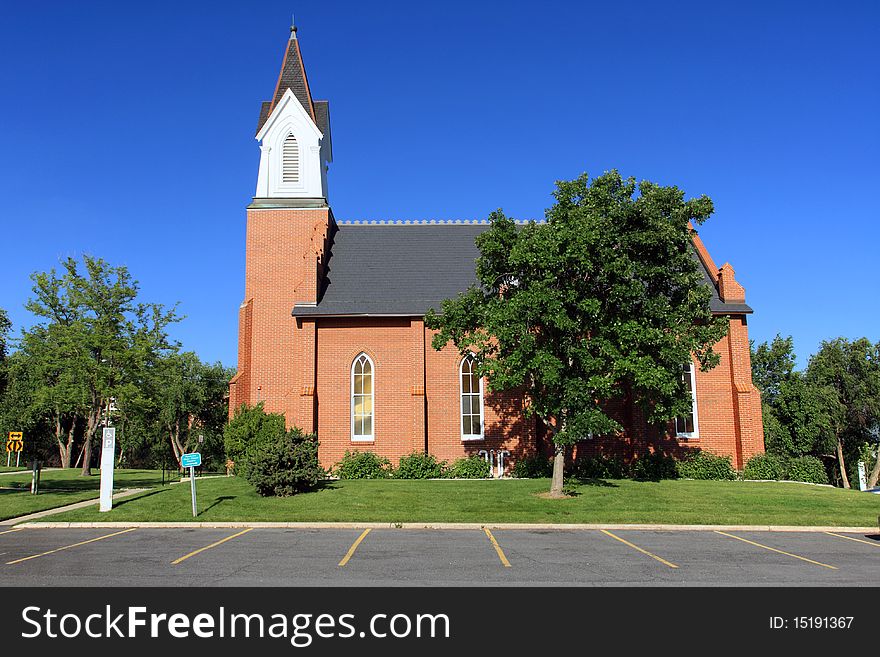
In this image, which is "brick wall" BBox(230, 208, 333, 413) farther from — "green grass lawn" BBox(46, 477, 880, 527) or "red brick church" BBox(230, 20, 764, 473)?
"green grass lawn" BBox(46, 477, 880, 527)

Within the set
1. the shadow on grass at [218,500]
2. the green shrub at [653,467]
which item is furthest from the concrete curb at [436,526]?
the green shrub at [653,467]

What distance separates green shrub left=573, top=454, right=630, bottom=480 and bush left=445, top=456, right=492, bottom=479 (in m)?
3.76

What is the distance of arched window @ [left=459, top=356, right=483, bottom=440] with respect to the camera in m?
28.7

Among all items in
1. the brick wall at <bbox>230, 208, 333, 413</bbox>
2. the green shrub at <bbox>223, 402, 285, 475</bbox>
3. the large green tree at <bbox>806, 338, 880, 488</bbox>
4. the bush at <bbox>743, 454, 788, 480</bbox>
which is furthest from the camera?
the large green tree at <bbox>806, 338, 880, 488</bbox>

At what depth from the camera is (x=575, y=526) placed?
54.9 ft

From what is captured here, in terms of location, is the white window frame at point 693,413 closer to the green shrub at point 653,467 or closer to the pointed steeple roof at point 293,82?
the green shrub at point 653,467

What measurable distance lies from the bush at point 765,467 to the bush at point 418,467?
12.8 m

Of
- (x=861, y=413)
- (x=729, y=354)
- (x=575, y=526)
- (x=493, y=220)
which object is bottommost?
(x=575, y=526)

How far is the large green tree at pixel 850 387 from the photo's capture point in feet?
137

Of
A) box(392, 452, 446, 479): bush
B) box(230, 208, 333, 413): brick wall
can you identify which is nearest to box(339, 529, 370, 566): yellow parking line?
box(392, 452, 446, 479): bush
